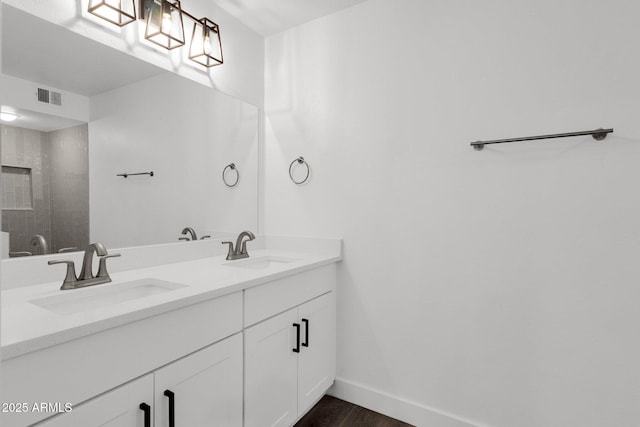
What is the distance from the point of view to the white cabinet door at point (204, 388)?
1.09 m

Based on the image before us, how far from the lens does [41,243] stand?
4.38 ft

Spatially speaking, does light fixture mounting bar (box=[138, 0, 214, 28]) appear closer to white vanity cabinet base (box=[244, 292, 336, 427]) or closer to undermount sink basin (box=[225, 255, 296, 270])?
undermount sink basin (box=[225, 255, 296, 270])

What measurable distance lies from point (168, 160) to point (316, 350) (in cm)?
128

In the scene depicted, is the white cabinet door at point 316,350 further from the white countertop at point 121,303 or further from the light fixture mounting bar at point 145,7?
the light fixture mounting bar at point 145,7

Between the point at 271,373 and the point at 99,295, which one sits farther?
the point at 271,373

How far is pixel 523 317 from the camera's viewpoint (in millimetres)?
1601

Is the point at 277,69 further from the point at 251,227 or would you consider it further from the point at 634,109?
the point at 634,109

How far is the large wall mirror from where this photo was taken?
1.29m

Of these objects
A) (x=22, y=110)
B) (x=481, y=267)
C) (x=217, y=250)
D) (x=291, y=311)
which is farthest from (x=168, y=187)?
(x=481, y=267)

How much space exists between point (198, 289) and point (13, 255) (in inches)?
27.2

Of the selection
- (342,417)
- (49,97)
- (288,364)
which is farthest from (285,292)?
(49,97)

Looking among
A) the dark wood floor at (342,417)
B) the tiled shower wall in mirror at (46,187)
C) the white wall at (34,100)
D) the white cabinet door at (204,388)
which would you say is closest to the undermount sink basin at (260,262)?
the white cabinet door at (204,388)

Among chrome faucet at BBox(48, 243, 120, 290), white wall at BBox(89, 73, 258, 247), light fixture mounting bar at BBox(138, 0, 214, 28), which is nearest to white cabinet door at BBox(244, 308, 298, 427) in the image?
chrome faucet at BBox(48, 243, 120, 290)

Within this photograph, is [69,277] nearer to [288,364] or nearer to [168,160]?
[168,160]
